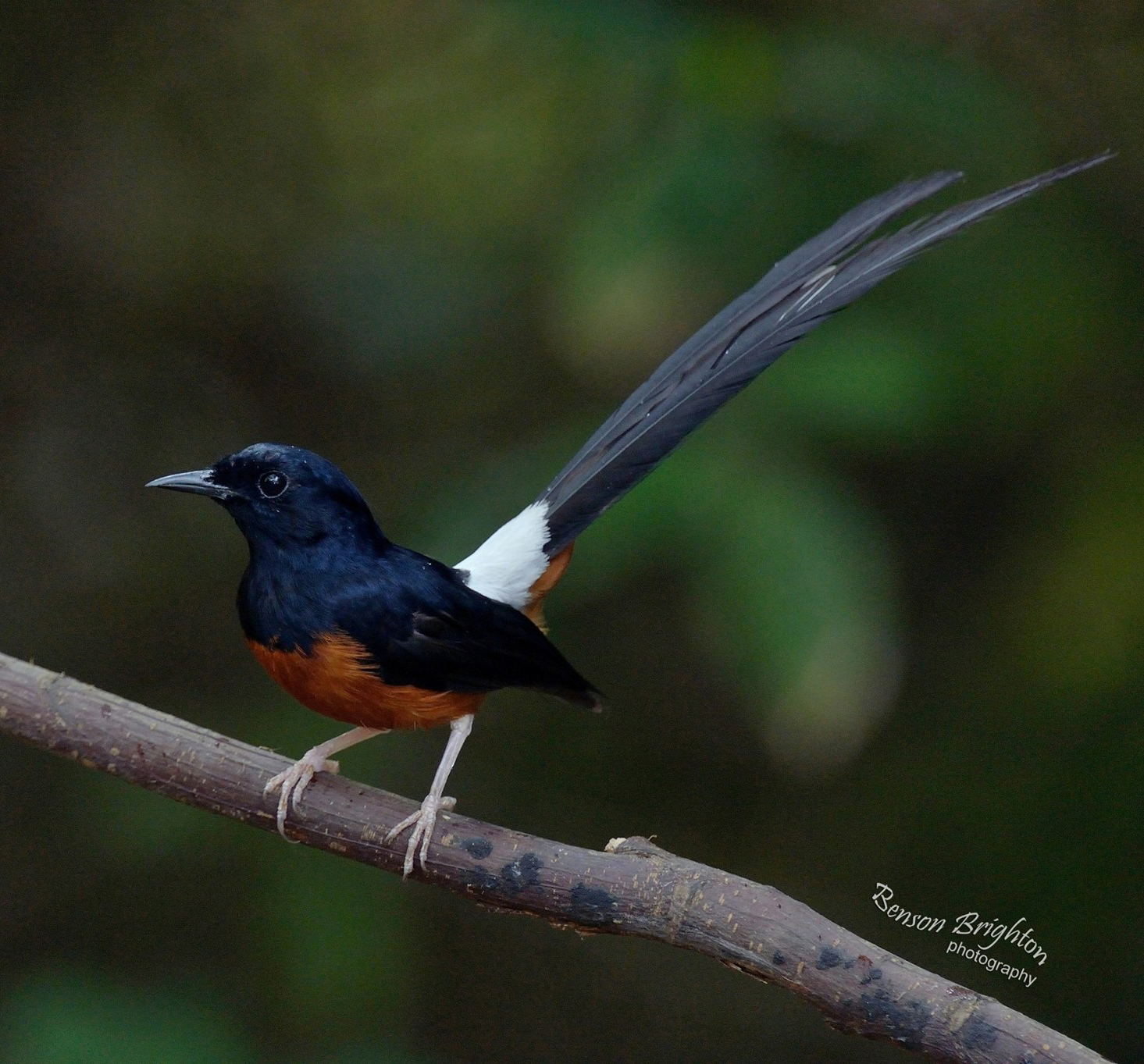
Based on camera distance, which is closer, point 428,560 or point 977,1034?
point 977,1034

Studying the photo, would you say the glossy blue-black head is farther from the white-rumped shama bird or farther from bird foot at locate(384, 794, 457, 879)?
bird foot at locate(384, 794, 457, 879)

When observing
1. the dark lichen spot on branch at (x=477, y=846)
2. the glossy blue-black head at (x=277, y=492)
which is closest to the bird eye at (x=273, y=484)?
the glossy blue-black head at (x=277, y=492)

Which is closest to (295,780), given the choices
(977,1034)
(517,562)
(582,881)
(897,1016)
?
(582,881)

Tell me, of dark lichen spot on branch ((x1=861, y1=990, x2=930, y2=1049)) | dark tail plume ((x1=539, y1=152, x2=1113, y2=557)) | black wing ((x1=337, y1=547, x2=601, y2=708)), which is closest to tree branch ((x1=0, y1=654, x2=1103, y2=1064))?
dark lichen spot on branch ((x1=861, y1=990, x2=930, y2=1049))

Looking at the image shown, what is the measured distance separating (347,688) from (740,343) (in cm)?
117

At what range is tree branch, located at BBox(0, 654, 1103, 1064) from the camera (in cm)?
229

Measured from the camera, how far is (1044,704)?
4371 mm

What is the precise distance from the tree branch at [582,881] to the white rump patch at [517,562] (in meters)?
0.68

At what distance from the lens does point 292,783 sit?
284 cm

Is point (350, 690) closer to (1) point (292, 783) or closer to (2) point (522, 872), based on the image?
(1) point (292, 783)

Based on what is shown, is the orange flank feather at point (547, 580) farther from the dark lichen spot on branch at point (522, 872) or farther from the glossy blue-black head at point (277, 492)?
the dark lichen spot on branch at point (522, 872)

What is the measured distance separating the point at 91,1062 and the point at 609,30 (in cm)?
322

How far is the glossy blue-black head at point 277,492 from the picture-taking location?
2.98 m

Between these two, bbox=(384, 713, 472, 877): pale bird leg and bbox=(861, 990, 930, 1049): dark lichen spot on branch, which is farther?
bbox=(384, 713, 472, 877): pale bird leg
